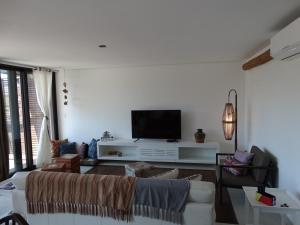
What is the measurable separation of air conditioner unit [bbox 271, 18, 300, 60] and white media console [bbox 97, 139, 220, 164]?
296cm

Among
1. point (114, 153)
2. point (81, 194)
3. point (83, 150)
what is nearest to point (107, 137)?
point (114, 153)

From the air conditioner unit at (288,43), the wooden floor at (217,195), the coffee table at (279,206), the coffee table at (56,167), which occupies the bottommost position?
the wooden floor at (217,195)

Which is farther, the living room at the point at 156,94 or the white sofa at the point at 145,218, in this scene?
the living room at the point at 156,94

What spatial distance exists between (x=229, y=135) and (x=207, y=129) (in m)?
0.99

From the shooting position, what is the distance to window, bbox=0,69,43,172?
4980 mm

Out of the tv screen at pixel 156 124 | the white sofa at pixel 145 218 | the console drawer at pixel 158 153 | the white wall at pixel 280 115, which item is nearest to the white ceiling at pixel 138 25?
the white wall at pixel 280 115

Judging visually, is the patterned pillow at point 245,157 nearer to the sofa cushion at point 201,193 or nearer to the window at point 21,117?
the sofa cushion at point 201,193

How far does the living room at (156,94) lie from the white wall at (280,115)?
0.06 ft

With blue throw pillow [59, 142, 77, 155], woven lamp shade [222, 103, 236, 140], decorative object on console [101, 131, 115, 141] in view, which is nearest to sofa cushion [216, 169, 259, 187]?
woven lamp shade [222, 103, 236, 140]

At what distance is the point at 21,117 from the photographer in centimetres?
528

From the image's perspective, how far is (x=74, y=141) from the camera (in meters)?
6.36

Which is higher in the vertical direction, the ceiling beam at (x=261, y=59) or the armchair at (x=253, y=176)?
the ceiling beam at (x=261, y=59)

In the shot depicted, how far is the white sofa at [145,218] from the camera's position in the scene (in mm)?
2082

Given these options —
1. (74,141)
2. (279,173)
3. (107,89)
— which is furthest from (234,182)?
(74,141)
